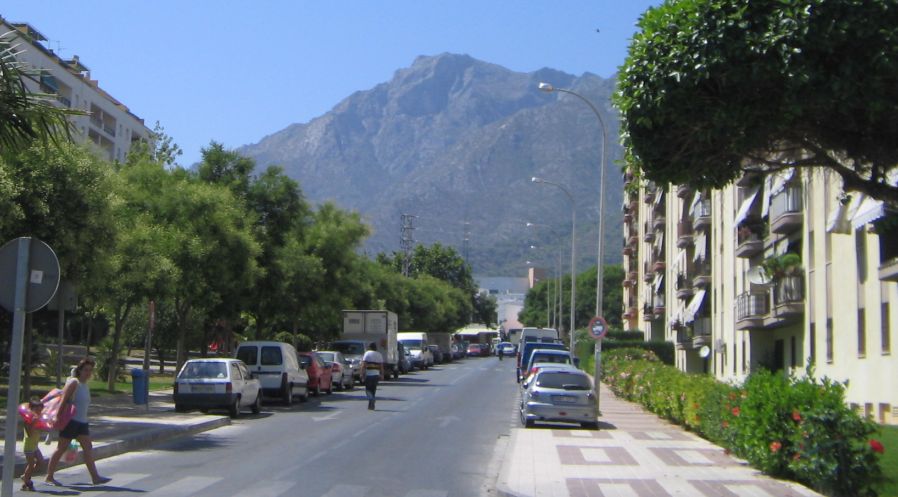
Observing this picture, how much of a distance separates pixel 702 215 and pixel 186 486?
4049 cm

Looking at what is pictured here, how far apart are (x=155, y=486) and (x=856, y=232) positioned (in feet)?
64.4

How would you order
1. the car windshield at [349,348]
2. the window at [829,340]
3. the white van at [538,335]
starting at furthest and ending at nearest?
the white van at [538,335] < the car windshield at [349,348] < the window at [829,340]

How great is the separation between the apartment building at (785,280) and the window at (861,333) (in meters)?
0.03

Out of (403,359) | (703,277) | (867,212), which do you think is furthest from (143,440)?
(403,359)

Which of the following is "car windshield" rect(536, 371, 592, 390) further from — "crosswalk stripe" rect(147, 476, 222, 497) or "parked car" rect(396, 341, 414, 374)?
"parked car" rect(396, 341, 414, 374)

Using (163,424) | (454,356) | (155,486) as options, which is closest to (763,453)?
(155,486)

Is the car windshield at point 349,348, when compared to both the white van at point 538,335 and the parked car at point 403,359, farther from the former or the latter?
the white van at point 538,335

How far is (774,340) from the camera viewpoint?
131 feet

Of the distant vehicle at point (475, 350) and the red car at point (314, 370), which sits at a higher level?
the distant vehicle at point (475, 350)

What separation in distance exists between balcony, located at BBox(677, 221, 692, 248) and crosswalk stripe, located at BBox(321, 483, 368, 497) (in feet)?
143

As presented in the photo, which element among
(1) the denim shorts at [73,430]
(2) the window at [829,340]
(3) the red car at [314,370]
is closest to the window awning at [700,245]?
(2) the window at [829,340]

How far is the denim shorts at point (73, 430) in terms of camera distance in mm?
13477

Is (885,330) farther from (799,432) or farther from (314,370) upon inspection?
(314,370)

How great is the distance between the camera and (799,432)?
45.2 ft
